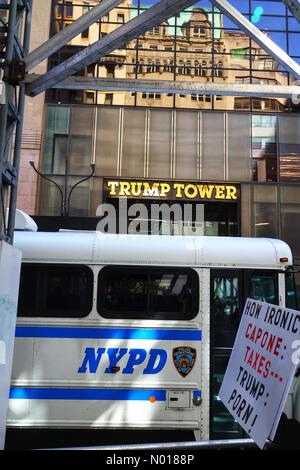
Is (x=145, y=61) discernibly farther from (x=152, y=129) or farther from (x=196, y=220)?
(x=196, y=220)

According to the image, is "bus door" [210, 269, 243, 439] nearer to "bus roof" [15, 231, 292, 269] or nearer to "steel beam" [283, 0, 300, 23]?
"bus roof" [15, 231, 292, 269]

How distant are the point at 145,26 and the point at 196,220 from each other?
1719 centimetres

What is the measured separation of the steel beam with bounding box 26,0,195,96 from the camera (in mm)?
3527

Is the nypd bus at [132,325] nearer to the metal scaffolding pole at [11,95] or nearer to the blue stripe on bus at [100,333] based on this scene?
the blue stripe on bus at [100,333]

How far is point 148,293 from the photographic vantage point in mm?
5387

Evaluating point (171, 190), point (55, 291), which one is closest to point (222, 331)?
point (55, 291)

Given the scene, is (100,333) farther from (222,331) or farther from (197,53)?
(197,53)

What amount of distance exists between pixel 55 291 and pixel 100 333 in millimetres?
780

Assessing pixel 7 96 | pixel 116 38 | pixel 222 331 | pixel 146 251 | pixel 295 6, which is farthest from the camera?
pixel 146 251

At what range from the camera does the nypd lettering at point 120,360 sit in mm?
5195

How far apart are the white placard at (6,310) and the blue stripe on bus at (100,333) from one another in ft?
4.24

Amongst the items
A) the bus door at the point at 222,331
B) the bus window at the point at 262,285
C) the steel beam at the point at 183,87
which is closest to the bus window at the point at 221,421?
the bus door at the point at 222,331

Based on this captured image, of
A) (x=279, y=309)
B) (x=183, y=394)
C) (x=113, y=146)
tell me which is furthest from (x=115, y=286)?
(x=113, y=146)
